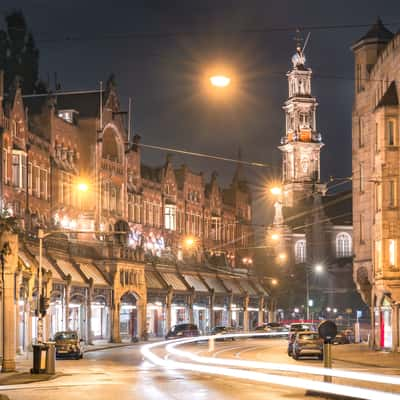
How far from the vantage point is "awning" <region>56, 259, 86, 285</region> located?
72.4 metres

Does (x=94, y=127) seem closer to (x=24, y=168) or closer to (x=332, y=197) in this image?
(x=24, y=168)

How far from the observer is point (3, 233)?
39312 mm

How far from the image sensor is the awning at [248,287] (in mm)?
113619

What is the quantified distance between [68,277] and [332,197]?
91.4 meters

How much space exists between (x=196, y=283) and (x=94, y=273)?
22179mm

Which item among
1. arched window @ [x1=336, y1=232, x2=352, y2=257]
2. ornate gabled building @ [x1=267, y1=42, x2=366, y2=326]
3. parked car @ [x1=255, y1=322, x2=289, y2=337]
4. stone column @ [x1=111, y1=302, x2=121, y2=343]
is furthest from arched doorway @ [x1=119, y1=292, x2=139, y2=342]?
arched window @ [x1=336, y1=232, x2=352, y2=257]

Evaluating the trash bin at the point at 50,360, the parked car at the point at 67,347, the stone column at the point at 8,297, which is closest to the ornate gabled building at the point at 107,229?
the parked car at the point at 67,347

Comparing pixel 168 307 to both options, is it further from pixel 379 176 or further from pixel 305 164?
pixel 305 164

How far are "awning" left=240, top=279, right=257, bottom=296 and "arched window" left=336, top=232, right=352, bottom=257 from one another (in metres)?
32.0

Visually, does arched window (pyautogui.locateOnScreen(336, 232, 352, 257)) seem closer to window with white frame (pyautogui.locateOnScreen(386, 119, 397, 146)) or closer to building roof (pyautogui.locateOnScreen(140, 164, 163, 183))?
building roof (pyautogui.locateOnScreen(140, 164, 163, 183))

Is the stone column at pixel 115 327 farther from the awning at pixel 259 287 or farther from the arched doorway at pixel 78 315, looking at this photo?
the awning at pixel 259 287

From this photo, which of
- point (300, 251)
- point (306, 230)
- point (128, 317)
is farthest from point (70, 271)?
point (300, 251)

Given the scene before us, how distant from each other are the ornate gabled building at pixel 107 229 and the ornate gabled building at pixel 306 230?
45.9 ft

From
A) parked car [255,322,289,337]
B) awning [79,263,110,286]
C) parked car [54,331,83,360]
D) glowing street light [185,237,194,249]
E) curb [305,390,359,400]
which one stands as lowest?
parked car [255,322,289,337]
